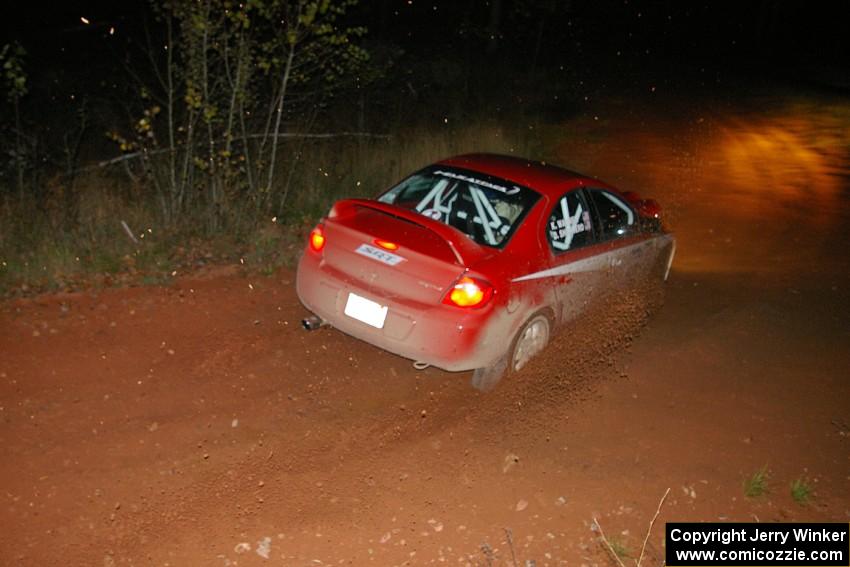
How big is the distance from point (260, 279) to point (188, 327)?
51.5 inches

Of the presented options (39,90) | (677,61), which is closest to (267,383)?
(39,90)

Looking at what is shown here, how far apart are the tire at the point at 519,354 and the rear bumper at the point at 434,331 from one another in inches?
6.5

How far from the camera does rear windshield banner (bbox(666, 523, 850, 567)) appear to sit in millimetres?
3891

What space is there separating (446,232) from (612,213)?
1.93 metres

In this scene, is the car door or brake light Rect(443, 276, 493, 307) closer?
brake light Rect(443, 276, 493, 307)

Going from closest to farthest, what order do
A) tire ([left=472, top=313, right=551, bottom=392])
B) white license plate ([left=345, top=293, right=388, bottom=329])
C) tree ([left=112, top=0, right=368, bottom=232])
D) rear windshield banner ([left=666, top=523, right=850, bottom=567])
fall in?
rear windshield banner ([left=666, top=523, right=850, bottom=567]) → white license plate ([left=345, top=293, right=388, bottom=329]) → tire ([left=472, top=313, right=551, bottom=392]) → tree ([left=112, top=0, right=368, bottom=232])

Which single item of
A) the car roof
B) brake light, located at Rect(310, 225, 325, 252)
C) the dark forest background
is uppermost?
the car roof

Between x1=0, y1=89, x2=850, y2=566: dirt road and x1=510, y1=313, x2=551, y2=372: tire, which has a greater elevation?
x1=510, y1=313, x2=551, y2=372: tire

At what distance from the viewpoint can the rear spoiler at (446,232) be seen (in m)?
4.87

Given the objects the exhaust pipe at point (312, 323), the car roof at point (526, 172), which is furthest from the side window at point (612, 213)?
the exhaust pipe at point (312, 323)

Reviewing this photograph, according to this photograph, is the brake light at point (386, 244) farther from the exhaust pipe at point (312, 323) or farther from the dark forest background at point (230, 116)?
the dark forest background at point (230, 116)

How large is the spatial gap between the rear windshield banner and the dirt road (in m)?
0.09

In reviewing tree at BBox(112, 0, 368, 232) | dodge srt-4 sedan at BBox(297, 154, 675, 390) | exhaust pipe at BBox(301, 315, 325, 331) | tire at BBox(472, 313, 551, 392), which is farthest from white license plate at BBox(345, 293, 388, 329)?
tree at BBox(112, 0, 368, 232)

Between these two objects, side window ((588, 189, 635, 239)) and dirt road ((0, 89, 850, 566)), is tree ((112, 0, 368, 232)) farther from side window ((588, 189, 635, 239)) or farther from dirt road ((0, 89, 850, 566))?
side window ((588, 189, 635, 239))
